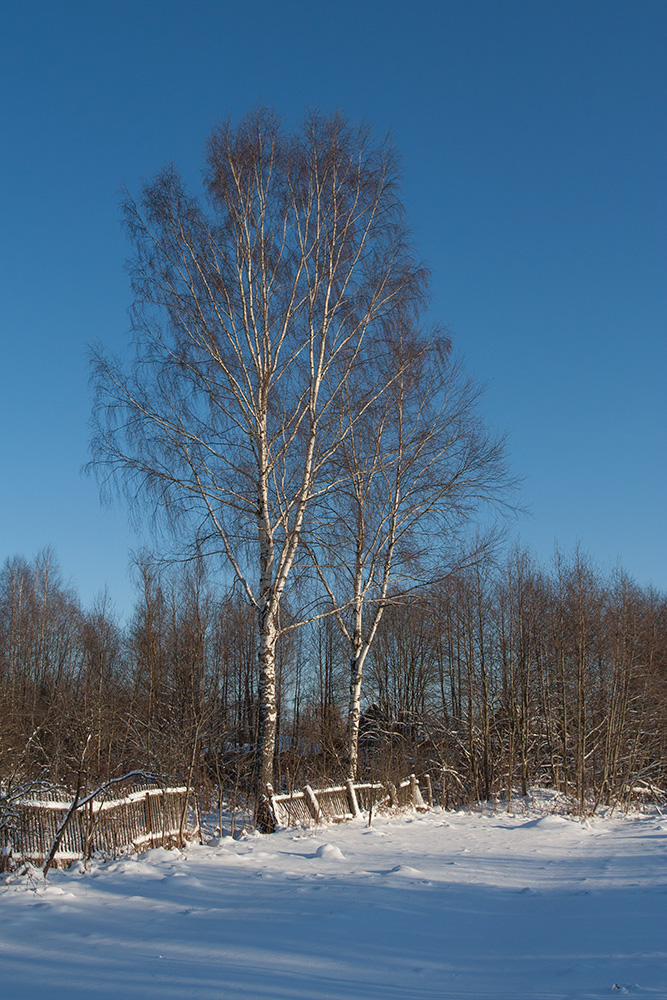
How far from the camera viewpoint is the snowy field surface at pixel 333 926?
15.5ft

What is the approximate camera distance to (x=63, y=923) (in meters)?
6.16

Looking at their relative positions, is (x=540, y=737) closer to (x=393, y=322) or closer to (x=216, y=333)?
(x=393, y=322)

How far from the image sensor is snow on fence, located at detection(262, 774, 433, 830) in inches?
477

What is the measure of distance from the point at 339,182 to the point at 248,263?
7.71 feet

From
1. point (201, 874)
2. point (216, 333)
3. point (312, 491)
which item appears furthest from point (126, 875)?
point (216, 333)

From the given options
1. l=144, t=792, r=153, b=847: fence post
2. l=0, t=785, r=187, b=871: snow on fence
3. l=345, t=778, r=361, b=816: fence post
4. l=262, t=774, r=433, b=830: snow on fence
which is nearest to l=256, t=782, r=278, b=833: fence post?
l=262, t=774, r=433, b=830: snow on fence

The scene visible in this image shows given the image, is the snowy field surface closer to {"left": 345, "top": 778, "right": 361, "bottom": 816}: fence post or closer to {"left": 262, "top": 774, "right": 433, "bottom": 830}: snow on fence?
{"left": 262, "top": 774, "right": 433, "bottom": 830}: snow on fence

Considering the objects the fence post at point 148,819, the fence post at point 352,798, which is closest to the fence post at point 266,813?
the fence post at point 148,819

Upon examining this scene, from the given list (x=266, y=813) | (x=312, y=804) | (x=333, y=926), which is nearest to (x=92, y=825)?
(x=266, y=813)

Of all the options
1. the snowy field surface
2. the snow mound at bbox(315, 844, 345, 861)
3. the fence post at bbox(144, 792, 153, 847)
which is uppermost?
the fence post at bbox(144, 792, 153, 847)

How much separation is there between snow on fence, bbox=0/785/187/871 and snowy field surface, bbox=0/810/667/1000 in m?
0.32

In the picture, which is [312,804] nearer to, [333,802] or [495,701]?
[333,802]

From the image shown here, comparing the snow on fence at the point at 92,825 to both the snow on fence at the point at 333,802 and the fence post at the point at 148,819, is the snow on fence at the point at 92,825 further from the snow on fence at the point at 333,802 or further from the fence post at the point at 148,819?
the snow on fence at the point at 333,802

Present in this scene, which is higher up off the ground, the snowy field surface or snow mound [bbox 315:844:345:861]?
the snowy field surface
